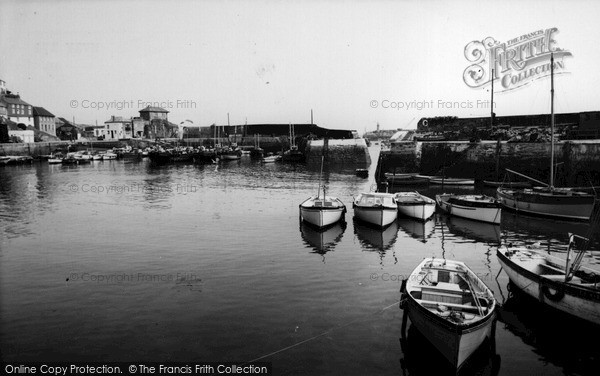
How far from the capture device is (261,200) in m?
35.0

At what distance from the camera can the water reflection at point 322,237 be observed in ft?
65.9

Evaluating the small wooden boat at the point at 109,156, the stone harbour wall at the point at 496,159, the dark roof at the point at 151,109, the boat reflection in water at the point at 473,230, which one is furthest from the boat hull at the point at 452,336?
the dark roof at the point at 151,109

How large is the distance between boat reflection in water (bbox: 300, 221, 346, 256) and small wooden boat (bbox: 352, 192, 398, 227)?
1.35 metres

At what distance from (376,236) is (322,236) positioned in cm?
294

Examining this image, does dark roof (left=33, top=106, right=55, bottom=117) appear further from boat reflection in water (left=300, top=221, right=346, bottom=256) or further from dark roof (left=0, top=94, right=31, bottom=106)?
boat reflection in water (left=300, top=221, right=346, bottom=256)

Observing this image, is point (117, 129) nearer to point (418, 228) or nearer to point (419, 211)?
point (419, 211)

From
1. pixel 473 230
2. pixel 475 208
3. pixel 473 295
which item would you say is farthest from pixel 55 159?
pixel 473 295

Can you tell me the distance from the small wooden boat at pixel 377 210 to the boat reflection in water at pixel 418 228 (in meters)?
0.87

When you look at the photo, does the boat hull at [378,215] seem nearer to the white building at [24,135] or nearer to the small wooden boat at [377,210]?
the small wooden boat at [377,210]

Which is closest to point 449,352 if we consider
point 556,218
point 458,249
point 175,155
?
point 458,249

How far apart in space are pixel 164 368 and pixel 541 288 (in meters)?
10.9

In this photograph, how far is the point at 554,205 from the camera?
84.2ft

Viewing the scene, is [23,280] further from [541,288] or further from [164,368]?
[541,288]

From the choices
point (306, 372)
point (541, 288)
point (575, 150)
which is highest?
point (575, 150)
